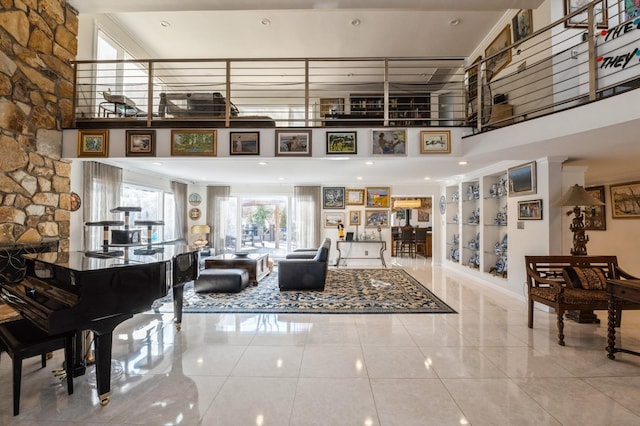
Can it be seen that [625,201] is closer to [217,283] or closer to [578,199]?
[578,199]

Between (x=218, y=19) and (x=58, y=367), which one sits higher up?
(x=218, y=19)

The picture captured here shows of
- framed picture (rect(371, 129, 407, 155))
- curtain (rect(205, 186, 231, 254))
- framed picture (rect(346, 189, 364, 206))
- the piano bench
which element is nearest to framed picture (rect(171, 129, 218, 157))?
framed picture (rect(371, 129, 407, 155))

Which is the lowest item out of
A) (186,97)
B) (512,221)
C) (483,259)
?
(483,259)

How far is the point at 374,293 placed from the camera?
5273mm

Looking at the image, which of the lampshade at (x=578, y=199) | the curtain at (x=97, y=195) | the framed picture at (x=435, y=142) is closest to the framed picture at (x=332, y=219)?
the framed picture at (x=435, y=142)

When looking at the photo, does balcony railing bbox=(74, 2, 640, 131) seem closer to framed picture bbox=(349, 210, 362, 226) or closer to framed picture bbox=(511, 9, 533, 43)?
framed picture bbox=(511, 9, 533, 43)

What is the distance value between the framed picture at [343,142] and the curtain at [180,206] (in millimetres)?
5502

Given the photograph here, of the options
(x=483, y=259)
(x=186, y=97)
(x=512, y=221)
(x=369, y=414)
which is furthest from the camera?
(x=483, y=259)

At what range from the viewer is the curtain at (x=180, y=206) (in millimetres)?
7969

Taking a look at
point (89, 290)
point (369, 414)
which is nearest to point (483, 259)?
point (369, 414)

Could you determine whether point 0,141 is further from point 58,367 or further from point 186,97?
point 58,367

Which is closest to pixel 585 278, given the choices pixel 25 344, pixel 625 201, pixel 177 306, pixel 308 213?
pixel 625 201

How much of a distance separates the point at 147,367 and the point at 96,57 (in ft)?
17.1

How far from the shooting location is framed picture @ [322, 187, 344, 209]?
8.79 metres
